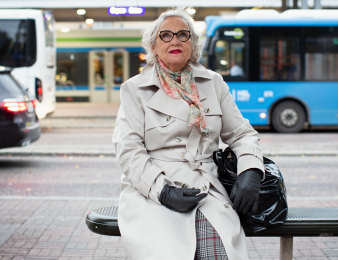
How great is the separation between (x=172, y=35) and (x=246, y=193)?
3.28 ft

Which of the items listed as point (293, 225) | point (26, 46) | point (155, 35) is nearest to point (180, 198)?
point (293, 225)

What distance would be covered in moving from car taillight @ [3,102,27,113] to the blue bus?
6.14 m

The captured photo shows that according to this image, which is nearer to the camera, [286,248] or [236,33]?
[286,248]

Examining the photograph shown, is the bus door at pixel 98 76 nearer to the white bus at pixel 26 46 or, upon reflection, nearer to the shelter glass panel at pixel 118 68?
the shelter glass panel at pixel 118 68

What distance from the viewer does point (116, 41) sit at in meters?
22.4

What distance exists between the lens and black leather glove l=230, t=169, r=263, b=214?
2.30 meters

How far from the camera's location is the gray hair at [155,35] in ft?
8.64

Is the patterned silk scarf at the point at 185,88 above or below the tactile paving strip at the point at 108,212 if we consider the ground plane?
above

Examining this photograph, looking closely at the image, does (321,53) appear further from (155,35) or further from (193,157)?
(193,157)

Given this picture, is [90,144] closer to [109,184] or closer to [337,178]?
[109,184]

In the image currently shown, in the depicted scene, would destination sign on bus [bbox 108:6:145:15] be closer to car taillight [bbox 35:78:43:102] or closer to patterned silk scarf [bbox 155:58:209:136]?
car taillight [bbox 35:78:43:102]

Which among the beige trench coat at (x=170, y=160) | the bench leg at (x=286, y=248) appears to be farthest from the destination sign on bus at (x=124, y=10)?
the bench leg at (x=286, y=248)

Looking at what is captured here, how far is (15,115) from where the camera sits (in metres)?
7.15

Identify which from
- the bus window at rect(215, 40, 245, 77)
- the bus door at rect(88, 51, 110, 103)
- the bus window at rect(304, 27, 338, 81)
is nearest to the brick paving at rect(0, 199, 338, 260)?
the bus window at rect(215, 40, 245, 77)
